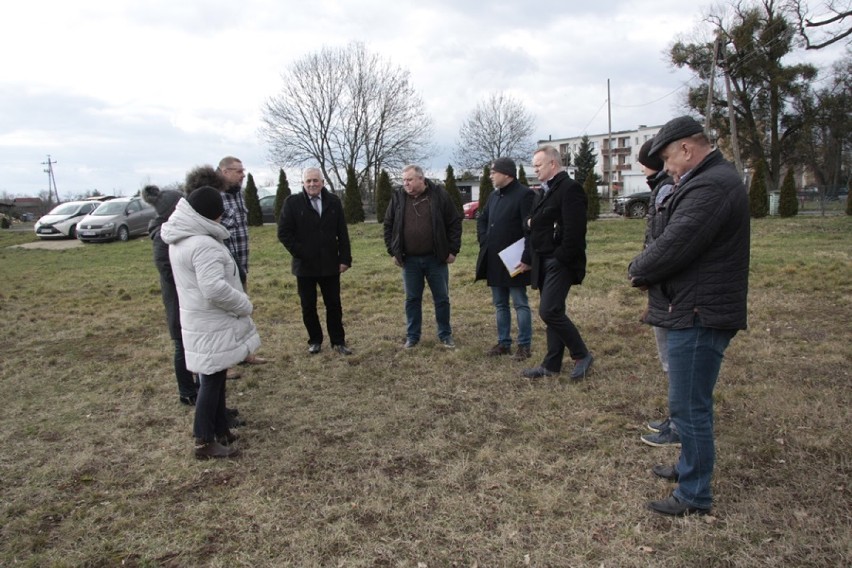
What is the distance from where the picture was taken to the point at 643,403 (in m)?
4.13

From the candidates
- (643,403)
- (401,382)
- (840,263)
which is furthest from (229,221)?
(840,263)

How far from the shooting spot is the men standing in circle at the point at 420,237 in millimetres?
5543

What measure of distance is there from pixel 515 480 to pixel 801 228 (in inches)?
662

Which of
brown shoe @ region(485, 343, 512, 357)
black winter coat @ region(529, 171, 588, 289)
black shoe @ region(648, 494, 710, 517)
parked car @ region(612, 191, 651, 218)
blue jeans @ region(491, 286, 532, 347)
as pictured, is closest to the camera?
black shoe @ region(648, 494, 710, 517)

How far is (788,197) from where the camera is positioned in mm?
20672

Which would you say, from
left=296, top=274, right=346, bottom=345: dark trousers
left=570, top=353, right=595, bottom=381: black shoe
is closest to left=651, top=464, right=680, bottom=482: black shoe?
left=570, top=353, right=595, bottom=381: black shoe

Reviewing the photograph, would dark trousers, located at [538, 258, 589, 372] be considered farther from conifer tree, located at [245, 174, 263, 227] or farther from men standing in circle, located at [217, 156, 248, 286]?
conifer tree, located at [245, 174, 263, 227]

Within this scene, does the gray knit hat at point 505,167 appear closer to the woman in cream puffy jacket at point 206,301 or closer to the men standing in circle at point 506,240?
the men standing in circle at point 506,240

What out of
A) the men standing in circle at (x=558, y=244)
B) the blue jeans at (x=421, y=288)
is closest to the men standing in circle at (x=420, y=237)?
the blue jeans at (x=421, y=288)

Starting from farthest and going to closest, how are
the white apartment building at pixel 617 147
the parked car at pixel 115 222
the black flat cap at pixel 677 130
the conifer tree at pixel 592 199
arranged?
the white apartment building at pixel 617 147, the conifer tree at pixel 592 199, the parked car at pixel 115 222, the black flat cap at pixel 677 130

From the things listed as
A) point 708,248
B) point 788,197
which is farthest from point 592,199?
point 708,248

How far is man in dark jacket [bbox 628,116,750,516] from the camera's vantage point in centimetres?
244

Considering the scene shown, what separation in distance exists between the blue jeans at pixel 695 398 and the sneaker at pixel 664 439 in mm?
695

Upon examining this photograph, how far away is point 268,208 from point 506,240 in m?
21.0
